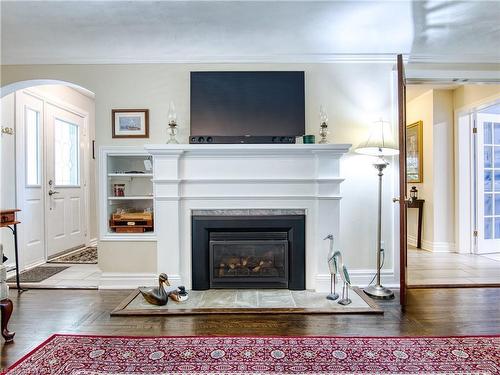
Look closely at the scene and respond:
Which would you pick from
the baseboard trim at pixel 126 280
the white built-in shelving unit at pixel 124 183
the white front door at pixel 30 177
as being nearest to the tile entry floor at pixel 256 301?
the baseboard trim at pixel 126 280

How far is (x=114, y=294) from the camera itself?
9.74 feet

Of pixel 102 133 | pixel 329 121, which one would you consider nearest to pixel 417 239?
pixel 329 121

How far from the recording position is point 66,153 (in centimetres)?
491

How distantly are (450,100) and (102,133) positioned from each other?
16.2 ft

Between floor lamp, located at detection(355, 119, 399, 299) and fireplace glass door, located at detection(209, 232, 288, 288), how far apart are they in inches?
34.0

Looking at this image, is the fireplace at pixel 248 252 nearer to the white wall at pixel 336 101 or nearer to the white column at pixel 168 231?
the white column at pixel 168 231

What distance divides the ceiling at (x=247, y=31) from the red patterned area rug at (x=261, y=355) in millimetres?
2397

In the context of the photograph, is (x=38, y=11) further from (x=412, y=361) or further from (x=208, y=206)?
(x=412, y=361)

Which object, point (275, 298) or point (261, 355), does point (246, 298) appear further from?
point (261, 355)

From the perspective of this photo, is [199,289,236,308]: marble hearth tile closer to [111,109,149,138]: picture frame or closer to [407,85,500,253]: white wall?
[111,109,149,138]: picture frame

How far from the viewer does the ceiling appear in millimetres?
2357

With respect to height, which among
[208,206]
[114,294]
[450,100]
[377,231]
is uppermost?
[450,100]

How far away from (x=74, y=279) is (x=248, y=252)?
1.99 meters

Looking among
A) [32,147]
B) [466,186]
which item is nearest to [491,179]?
[466,186]
